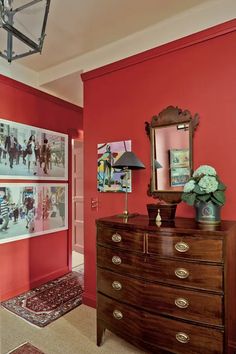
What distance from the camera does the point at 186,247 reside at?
1.60 m

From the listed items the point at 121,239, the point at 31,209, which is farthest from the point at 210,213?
the point at 31,209

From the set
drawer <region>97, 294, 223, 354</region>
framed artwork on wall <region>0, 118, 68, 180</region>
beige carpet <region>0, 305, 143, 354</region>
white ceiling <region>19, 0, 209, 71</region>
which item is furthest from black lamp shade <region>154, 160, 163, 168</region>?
framed artwork on wall <region>0, 118, 68, 180</region>

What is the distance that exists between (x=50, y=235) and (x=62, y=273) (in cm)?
64

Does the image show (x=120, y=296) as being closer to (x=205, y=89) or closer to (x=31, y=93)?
(x=205, y=89)

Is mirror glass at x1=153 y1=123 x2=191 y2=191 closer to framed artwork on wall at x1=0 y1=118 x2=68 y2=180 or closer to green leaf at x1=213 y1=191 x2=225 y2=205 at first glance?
green leaf at x1=213 y1=191 x2=225 y2=205

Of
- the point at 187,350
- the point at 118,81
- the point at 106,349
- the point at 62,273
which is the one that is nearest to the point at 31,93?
the point at 118,81

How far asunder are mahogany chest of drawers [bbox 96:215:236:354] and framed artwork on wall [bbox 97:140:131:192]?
609mm

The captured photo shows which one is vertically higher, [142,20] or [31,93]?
[142,20]

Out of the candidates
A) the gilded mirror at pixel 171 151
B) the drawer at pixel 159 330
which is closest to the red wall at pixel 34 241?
the drawer at pixel 159 330

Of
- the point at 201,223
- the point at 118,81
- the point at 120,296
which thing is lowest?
the point at 120,296

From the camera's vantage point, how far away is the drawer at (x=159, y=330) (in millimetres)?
1535

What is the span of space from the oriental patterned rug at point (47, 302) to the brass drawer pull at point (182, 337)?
135 cm

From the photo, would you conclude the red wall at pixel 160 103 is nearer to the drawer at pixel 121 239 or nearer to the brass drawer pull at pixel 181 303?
the drawer at pixel 121 239

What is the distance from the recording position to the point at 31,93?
315 cm
